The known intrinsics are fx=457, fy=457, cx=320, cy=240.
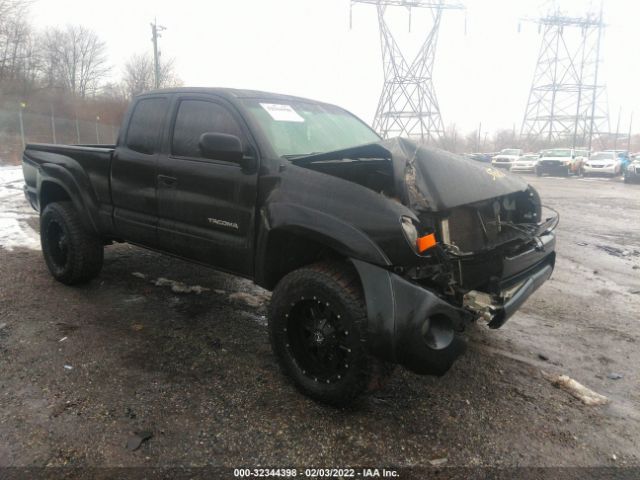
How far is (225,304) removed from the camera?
14.3ft

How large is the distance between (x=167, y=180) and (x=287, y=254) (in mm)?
1260

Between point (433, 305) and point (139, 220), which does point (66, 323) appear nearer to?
point (139, 220)

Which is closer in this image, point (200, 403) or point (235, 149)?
point (200, 403)

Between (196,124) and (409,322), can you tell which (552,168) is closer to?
(196,124)

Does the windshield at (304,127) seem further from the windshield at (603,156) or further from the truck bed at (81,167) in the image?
the windshield at (603,156)

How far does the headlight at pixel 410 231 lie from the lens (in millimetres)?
2355

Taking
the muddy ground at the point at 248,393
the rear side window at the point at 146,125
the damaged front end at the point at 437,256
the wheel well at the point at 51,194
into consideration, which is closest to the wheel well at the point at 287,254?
the damaged front end at the point at 437,256

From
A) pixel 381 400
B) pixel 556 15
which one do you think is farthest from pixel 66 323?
pixel 556 15

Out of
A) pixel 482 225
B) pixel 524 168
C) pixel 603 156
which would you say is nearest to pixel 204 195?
pixel 482 225

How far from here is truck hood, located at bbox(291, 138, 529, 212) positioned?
2521 millimetres

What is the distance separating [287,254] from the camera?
297 cm

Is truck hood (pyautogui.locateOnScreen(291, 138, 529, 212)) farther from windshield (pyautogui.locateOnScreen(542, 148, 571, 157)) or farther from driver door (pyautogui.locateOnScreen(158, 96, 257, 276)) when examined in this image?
windshield (pyautogui.locateOnScreen(542, 148, 571, 157))

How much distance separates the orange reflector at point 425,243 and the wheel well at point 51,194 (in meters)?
3.85

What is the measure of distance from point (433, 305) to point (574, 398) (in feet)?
4.50
